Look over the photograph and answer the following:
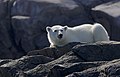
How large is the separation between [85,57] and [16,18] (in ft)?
36.3

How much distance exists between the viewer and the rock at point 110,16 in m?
18.1

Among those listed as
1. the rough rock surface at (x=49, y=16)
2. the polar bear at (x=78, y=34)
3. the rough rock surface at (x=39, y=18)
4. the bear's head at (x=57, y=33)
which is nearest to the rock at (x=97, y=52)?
the bear's head at (x=57, y=33)

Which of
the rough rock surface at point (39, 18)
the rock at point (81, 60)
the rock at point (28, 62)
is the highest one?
the rock at point (81, 60)

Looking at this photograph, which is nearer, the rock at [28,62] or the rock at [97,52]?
the rock at [97,52]

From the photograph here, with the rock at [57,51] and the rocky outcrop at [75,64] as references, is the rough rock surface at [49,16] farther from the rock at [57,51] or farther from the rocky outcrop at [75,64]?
the rocky outcrop at [75,64]

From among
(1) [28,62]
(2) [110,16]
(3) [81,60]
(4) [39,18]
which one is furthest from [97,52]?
(4) [39,18]

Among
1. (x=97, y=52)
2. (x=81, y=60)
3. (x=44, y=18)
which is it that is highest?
(x=97, y=52)

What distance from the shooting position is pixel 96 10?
18.8 m

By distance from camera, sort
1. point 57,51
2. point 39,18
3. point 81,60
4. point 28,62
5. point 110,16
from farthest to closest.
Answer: point 39,18 < point 110,16 < point 57,51 < point 28,62 < point 81,60

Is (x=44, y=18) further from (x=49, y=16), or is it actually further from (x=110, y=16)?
(x=110, y=16)

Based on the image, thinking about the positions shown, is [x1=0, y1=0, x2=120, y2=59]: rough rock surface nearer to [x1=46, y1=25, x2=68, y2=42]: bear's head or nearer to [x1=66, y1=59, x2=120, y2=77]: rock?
[x1=46, y1=25, x2=68, y2=42]: bear's head

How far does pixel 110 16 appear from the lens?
18172 mm

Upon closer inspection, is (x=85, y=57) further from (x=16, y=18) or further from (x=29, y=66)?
(x=16, y=18)

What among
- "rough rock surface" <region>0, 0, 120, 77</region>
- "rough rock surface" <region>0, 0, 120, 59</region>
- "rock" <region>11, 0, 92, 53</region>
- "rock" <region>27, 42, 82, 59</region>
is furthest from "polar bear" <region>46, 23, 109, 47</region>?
"rock" <region>11, 0, 92, 53</region>
